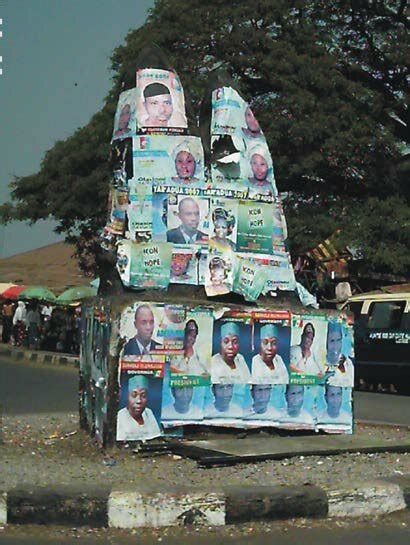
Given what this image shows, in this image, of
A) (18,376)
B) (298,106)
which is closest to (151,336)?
(18,376)

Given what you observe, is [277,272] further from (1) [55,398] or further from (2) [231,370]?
(1) [55,398]

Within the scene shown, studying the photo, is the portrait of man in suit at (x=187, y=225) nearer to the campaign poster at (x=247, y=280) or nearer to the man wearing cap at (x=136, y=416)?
the campaign poster at (x=247, y=280)

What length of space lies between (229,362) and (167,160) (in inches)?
67.2

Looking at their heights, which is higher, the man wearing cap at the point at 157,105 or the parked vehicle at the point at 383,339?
the man wearing cap at the point at 157,105

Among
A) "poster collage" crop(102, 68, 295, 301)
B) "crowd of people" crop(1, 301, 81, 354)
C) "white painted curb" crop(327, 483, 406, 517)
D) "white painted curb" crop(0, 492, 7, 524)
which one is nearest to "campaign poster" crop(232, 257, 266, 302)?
"poster collage" crop(102, 68, 295, 301)

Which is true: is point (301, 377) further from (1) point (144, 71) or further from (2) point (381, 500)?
(1) point (144, 71)

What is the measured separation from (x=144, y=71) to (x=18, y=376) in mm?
11856

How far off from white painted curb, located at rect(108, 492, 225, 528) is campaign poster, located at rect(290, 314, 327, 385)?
2602mm

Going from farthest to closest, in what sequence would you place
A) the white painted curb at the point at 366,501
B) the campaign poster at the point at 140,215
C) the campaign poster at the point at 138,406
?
the campaign poster at the point at 140,215 < the campaign poster at the point at 138,406 < the white painted curb at the point at 366,501

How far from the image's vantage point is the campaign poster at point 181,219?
7988 mm

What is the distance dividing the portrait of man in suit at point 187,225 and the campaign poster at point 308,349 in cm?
107

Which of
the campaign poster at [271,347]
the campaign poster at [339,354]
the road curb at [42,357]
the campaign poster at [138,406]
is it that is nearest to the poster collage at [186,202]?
the campaign poster at [271,347]

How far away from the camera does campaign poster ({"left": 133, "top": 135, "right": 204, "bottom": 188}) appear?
7984 millimetres

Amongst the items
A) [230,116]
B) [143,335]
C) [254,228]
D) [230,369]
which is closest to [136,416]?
[143,335]
